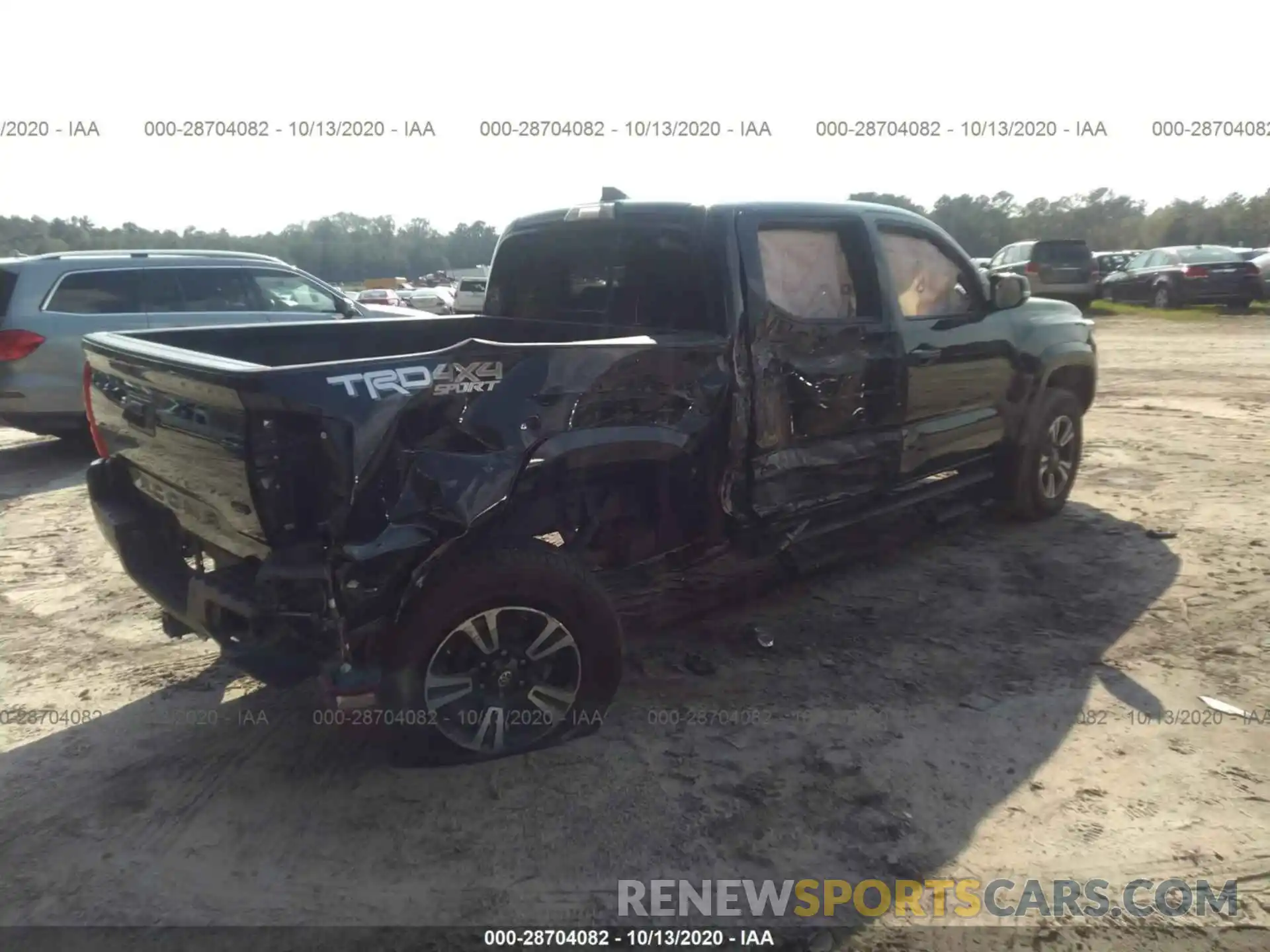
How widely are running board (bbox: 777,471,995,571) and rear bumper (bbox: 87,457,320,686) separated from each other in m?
2.27

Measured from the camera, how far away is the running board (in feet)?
14.6

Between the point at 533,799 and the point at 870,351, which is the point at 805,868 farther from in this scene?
the point at 870,351

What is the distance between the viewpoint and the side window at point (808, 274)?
4.11 metres

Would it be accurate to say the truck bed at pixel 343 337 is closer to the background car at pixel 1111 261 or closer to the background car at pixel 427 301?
the background car at pixel 427 301

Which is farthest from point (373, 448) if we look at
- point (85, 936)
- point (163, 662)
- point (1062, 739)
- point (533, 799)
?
point (1062, 739)

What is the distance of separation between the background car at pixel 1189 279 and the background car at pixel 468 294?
15120 mm

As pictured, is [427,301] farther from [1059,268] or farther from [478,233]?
[1059,268]

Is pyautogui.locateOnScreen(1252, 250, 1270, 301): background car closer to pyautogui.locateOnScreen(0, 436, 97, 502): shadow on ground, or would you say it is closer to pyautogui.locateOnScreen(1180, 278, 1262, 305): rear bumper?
pyautogui.locateOnScreen(1180, 278, 1262, 305): rear bumper

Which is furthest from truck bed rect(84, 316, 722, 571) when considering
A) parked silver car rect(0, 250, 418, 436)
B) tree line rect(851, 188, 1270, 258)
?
tree line rect(851, 188, 1270, 258)

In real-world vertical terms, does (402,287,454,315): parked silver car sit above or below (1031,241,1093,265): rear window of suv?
below

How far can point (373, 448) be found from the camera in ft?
9.45

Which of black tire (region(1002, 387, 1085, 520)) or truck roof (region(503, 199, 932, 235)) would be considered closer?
truck roof (region(503, 199, 932, 235))

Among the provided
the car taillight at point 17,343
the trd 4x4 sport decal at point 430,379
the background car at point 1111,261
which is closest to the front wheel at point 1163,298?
the background car at point 1111,261

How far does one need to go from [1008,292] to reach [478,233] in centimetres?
2623
